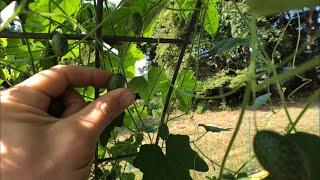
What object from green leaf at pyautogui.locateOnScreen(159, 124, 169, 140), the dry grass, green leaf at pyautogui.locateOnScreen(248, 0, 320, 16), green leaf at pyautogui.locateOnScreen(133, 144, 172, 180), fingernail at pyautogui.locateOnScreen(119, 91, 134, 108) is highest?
green leaf at pyautogui.locateOnScreen(248, 0, 320, 16)

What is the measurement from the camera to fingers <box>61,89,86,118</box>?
2.48ft

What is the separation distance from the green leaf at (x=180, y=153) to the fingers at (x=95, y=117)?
31cm

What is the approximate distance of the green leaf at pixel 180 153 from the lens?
0.97 m

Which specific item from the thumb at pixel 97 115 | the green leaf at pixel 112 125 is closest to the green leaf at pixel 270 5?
the thumb at pixel 97 115

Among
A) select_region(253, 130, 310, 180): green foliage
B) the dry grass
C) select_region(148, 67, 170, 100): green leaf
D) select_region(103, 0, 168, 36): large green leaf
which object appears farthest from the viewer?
the dry grass

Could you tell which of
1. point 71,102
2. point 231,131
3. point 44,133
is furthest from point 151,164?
point 231,131

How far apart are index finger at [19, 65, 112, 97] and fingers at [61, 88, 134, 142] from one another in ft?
0.28

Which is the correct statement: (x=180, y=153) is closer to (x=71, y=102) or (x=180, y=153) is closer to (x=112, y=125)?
(x=112, y=125)

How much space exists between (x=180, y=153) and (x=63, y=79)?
1.06ft

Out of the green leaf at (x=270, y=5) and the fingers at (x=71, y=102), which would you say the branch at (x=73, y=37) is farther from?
the green leaf at (x=270, y=5)

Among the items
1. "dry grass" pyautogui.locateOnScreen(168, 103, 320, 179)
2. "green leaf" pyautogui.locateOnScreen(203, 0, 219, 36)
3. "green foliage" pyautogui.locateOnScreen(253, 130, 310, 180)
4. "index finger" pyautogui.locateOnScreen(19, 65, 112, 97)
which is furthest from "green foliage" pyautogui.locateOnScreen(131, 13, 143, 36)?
"dry grass" pyautogui.locateOnScreen(168, 103, 320, 179)

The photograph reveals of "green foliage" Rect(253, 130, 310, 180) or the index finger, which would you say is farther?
the index finger

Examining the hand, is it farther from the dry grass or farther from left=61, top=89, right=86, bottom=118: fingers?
the dry grass

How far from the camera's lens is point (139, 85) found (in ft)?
3.78
